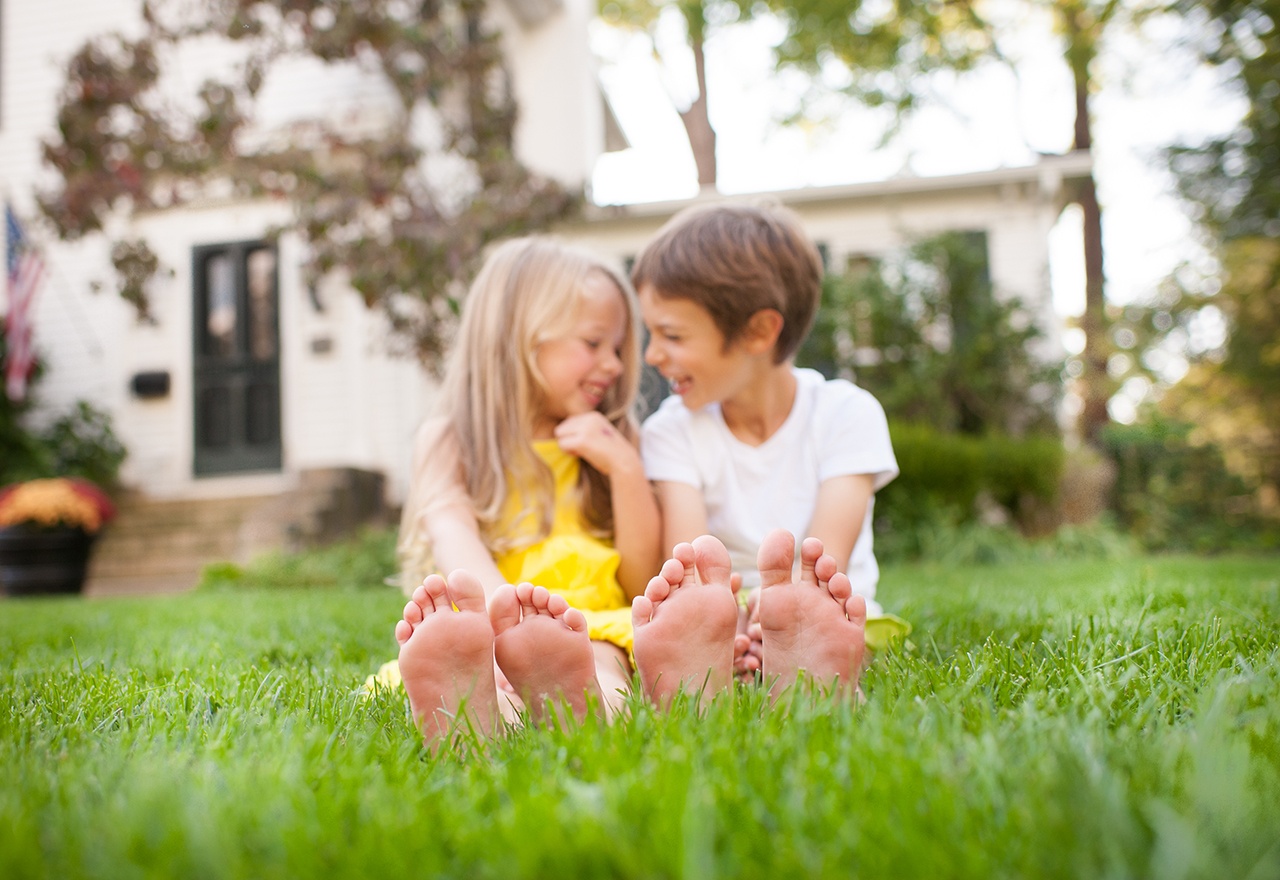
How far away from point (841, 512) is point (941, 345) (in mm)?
6860

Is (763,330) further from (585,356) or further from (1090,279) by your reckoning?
(1090,279)

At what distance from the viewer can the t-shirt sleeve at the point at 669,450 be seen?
2.29m

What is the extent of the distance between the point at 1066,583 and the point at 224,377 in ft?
24.8

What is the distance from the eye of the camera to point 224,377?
342 inches

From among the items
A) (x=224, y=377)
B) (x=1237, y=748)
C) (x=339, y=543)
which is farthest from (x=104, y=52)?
(x=1237, y=748)

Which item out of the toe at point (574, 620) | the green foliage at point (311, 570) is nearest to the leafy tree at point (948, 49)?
the green foliage at point (311, 570)

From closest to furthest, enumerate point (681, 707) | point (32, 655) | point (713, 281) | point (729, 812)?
point (729, 812)
point (681, 707)
point (713, 281)
point (32, 655)

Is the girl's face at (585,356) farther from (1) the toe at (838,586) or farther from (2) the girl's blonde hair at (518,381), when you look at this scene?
(1) the toe at (838,586)

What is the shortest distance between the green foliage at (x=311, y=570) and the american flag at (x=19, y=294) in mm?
2843

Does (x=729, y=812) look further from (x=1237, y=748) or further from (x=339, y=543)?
(x=339, y=543)

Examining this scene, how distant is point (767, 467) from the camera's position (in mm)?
2307

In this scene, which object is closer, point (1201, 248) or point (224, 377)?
point (224, 377)

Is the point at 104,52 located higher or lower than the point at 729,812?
higher

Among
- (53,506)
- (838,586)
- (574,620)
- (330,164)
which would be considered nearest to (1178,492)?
(330,164)
